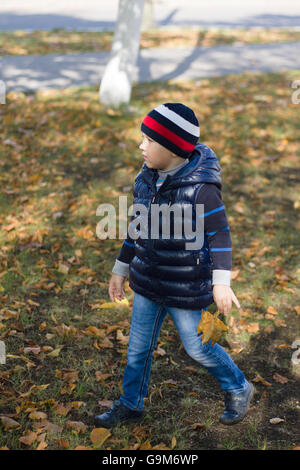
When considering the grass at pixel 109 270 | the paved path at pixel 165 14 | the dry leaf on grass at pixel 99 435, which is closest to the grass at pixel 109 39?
the paved path at pixel 165 14

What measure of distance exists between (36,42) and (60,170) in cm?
739

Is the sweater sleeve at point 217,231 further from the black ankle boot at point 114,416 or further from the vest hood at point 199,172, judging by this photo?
the black ankle boot at point 114,416

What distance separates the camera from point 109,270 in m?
4.93

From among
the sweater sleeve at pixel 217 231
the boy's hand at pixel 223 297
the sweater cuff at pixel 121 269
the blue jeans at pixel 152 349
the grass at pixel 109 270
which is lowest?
the grass at pixel 109 270

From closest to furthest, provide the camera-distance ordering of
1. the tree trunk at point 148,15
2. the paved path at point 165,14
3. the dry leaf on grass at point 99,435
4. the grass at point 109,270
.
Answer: the dry leaf on grass at point 99,435 < the grass at point 109,270 < the tree trunk at point 148,15 < the paved path at point 165,14

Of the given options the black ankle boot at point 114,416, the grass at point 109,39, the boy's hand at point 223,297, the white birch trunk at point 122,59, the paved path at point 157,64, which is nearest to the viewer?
the boy's hand at point 223,297

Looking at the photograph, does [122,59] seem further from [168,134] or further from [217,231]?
[217,231]

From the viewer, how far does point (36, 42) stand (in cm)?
1290

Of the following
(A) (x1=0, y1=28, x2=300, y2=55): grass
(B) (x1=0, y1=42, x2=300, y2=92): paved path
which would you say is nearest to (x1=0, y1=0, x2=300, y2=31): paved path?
(A) (x1=0, y1=28, x2=300, y2=55): grass

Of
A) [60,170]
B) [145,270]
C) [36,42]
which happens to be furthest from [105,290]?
[36,42]

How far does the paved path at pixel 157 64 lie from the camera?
984 cm

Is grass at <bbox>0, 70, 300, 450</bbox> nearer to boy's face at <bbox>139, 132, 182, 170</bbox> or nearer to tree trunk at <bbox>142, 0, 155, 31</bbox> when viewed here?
boy's face at <bbox>139, 132, 182, 170</bbox>

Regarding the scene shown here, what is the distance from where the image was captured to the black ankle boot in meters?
3.12
